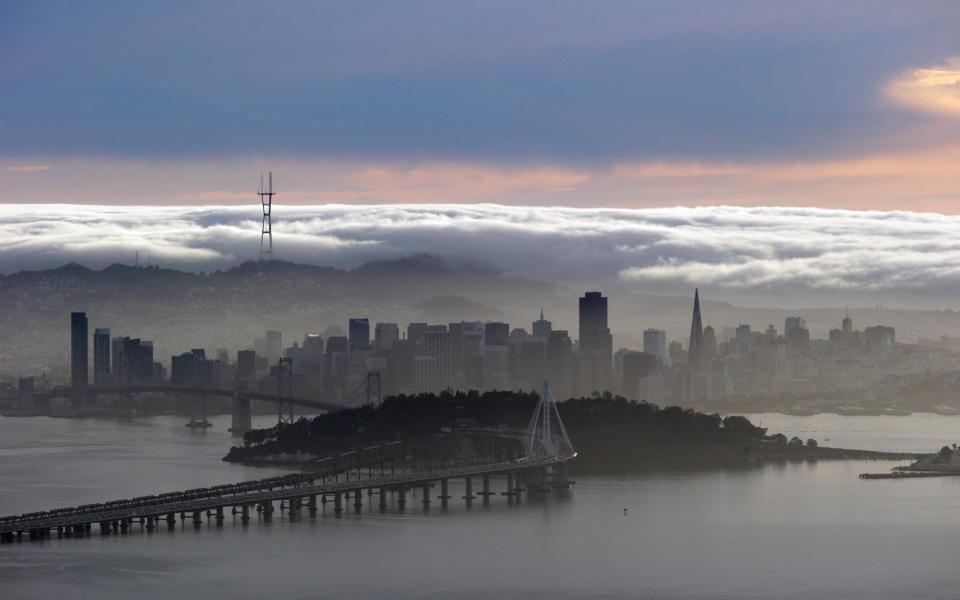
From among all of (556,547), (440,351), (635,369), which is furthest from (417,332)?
(556,547)

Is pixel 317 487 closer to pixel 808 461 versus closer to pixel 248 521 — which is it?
pixel 248 521

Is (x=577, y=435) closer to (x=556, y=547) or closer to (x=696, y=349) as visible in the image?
(x=556, y=547)

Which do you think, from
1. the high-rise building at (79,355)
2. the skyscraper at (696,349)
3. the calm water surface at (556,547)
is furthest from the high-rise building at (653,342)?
the calm water surface at (556,547)

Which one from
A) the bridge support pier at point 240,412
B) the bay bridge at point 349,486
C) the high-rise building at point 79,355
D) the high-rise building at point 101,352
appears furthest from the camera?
the high-rise building at point 101,352

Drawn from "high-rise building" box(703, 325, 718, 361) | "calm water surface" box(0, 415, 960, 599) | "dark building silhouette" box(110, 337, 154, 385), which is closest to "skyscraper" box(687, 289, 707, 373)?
"high-rise building" box(703, 325, 718, 361)

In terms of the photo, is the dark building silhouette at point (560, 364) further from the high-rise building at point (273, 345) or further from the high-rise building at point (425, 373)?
the high-rise building at point (273, 345)

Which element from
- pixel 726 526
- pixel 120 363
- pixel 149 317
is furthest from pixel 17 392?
pixel 726 526
